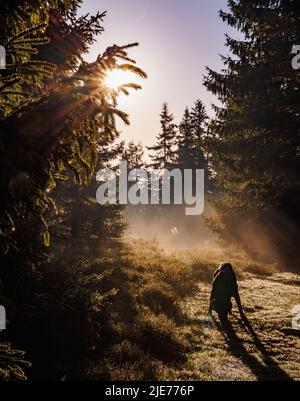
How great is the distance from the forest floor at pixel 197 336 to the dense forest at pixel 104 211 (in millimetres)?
51

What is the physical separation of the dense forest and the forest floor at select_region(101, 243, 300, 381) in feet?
0.17

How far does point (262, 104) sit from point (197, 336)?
33.0 feet

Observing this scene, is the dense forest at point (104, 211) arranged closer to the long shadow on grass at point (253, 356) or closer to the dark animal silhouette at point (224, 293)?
the long shadow on grass at point (253, 356)

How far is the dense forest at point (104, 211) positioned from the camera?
9.32 ft

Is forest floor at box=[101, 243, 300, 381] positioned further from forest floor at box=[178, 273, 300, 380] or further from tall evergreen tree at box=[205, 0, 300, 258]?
tall evergreen tree at box=[205, 0, 300, 258]

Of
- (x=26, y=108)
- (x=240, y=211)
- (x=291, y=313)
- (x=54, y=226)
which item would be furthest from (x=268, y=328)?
(x=240, y=211)

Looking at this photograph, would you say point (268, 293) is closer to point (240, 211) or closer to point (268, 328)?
point (268, 328)

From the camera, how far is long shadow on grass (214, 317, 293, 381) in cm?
631

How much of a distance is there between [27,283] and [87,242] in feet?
54.1

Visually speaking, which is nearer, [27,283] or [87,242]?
[27,283]

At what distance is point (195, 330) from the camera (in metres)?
9.11

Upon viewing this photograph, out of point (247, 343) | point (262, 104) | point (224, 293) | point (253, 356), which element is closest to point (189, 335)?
point (247, 343)

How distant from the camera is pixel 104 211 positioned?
73.8 feet

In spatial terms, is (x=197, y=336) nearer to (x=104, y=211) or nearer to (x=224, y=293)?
(x=224, y=293)
